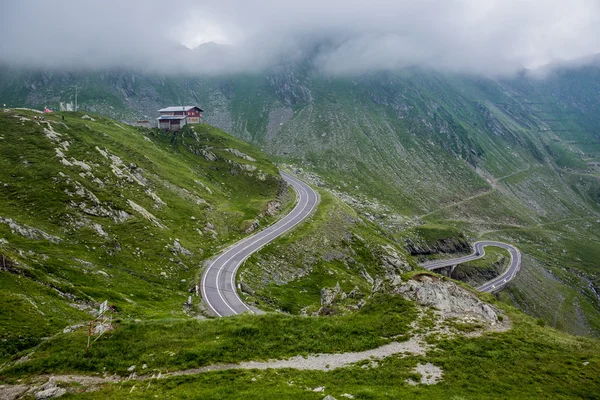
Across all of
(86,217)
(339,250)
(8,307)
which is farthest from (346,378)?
(339,250)

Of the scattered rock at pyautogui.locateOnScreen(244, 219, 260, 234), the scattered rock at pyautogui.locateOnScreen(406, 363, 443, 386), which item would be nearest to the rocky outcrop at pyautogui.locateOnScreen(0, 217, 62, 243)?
the scattered rock at pyautogui.locateOnScreen(244, 219, 260, 234)

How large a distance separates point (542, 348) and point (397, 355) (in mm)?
A: 11984

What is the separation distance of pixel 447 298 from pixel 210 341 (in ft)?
82.5

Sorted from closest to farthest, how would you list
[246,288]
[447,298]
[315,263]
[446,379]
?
[446,379] < [447,298] < [246,288] < [315,263]

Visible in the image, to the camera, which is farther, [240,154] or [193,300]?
[240,154]

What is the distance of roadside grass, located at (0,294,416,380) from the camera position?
25.0 metres

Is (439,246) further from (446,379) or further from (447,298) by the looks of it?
(446,379)

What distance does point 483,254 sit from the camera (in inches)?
6319

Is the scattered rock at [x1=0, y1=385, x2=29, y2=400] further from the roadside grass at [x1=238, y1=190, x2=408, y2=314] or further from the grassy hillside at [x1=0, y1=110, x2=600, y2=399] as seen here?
the roadside grass at [x1=238, y1=190, x2=408, y2=314]

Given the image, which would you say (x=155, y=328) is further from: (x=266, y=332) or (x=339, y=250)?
(x=339, y=250)

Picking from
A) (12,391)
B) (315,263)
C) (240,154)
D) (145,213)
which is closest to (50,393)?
(12,391)

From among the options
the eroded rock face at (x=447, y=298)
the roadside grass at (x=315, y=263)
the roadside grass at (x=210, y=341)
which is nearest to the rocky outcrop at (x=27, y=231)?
the roadside grass at (x=210, y=341)

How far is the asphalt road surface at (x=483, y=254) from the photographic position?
13012 centimetres

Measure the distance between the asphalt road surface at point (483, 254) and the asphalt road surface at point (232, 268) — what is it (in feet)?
203
